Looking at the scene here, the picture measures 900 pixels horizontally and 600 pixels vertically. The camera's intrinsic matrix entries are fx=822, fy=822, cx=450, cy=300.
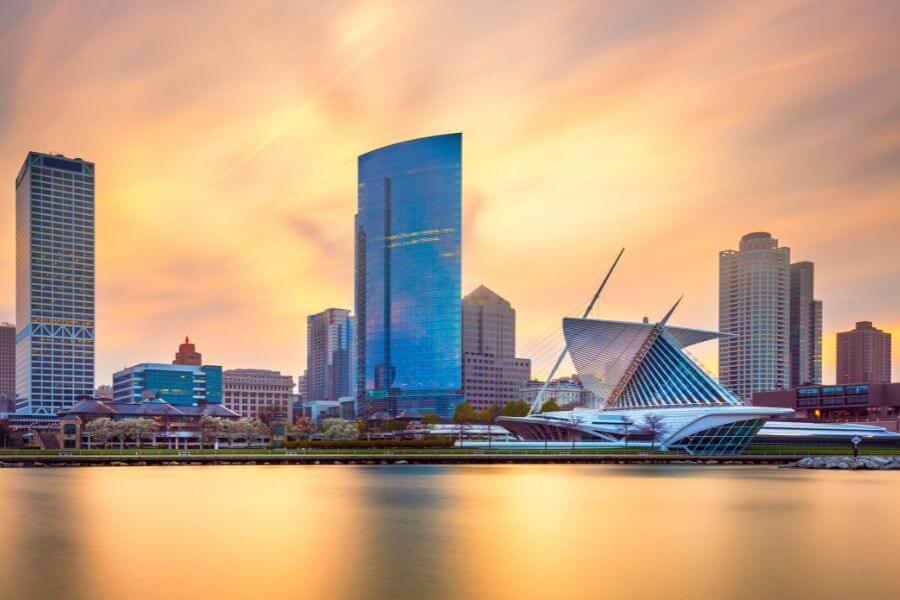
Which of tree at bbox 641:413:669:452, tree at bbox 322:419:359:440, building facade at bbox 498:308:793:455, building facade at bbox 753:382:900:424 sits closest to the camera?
building facade at bbox 498:308:793:455

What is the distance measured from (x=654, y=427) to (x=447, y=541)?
319 ft

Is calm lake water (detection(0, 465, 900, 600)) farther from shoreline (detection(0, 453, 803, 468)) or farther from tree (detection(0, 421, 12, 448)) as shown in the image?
tree (detection(0, 421, 12, 448))

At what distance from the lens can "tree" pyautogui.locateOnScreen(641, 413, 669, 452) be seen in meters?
124

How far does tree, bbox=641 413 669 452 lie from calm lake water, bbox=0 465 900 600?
62859 mm

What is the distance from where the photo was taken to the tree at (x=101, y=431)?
14262cm

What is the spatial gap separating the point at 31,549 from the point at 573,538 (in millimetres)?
21411

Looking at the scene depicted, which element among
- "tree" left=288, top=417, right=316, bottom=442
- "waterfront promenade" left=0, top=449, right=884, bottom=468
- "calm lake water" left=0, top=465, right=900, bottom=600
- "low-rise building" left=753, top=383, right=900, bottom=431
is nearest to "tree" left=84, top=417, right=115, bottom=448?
"waterfront promenade" left=0, top=449, right=884, bottom=468

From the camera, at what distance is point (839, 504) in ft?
163

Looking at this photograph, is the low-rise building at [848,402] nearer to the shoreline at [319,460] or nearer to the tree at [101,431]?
the shoreline at [319,460]

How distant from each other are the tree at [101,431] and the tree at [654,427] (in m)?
91.2

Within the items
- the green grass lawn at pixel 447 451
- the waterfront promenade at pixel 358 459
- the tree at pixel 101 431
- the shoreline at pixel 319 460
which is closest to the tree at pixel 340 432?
the green grass lawn at pixel 447 451

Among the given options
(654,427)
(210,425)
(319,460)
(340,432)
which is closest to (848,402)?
(654,427)

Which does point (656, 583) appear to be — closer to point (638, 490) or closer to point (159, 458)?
point (638, 490)

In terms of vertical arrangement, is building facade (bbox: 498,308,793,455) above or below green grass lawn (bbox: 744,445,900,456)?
above
